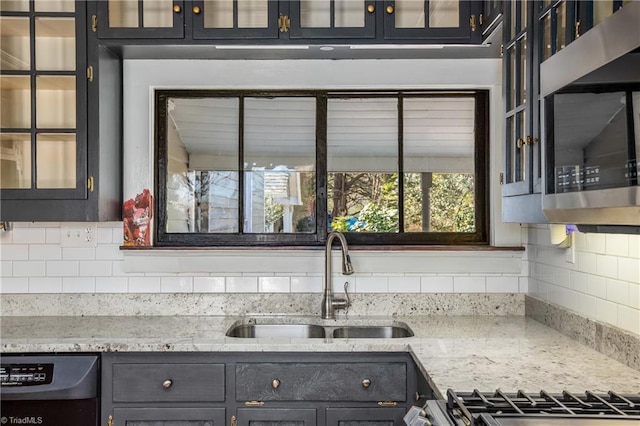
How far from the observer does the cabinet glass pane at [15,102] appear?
2434 millimetres

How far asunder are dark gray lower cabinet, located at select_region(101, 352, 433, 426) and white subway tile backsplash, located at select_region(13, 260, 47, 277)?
0.83 m

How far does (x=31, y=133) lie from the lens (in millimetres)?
2428

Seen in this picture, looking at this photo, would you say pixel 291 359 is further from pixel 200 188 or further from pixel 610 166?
pixel 610 166

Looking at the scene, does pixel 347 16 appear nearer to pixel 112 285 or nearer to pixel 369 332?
pixel 369 332

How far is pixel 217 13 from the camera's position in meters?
2.46

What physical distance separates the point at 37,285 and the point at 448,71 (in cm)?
223

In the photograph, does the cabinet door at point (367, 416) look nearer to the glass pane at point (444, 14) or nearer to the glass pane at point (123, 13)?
the glass pane at point (444, 14)

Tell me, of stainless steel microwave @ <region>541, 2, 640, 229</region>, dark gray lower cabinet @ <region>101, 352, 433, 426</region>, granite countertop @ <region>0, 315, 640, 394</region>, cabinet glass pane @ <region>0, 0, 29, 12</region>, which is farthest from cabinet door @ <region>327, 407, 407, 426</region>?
cabinet glass pane @ <region>0, 0, 29, 12</region>

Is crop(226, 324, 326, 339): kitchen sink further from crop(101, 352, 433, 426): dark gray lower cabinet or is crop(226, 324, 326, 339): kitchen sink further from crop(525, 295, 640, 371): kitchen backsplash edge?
crop(525, 295, 640, 371): kitchen backsplash edge

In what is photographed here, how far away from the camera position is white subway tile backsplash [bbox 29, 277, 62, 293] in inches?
106

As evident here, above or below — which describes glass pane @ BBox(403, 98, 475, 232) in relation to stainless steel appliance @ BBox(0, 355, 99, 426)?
above

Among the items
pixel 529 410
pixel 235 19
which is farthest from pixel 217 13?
pixel 529 410

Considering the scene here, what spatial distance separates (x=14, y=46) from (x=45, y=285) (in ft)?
3.62

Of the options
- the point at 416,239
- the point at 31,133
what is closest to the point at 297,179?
the point at 416,239
